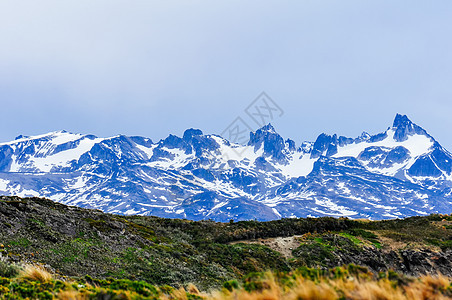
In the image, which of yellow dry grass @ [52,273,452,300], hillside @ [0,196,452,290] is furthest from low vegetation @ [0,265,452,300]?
hillside @ [0,196,452,290]

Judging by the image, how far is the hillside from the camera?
19312mm

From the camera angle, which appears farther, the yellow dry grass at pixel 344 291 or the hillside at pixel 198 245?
the hillside at pixel 198 245

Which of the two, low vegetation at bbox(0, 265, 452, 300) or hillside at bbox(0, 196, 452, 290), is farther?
hillside at bbox(0, 196, 452, 290)

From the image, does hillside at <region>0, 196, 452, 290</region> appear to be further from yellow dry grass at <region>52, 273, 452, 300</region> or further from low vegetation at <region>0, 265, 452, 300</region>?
yellow dry grass at <region>52, 273, 452, 300</region>

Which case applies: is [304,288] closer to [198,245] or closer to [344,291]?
[344,291]

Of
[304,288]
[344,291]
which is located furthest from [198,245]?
[344,291]

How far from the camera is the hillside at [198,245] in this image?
1931 cm

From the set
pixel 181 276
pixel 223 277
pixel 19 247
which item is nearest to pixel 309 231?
pixel 223 277

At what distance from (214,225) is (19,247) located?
2334 cm

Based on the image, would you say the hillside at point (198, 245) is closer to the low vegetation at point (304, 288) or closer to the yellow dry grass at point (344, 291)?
the low vegetation at point (304, 288)

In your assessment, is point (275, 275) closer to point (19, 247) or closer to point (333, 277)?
point (333, 277)

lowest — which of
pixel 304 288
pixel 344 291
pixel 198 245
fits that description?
pixel 198 245

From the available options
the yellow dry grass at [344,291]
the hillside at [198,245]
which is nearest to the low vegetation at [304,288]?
the yellow dry grass at [344,291]

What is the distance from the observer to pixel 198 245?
3067cm
